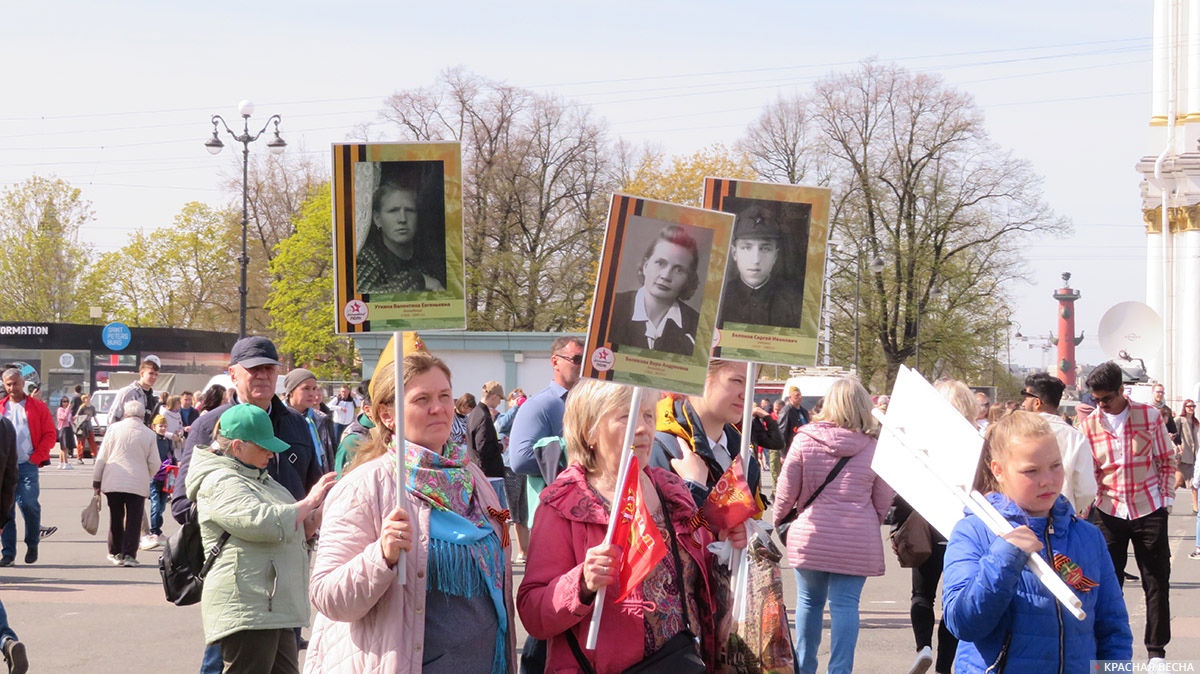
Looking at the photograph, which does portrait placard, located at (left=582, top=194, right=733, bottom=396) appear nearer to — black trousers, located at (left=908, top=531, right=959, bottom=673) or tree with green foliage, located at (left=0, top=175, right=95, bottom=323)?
black trousers, located at (left=908, top=531, right=959, bottom=673)

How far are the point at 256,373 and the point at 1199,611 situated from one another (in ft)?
26.4

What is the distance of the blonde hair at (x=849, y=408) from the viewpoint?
764cm

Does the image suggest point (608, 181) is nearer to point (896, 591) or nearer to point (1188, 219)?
point (1188, 219)

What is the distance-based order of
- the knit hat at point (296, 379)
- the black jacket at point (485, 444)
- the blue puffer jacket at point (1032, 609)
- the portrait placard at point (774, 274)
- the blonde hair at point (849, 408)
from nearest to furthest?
the blue puffer jacket at point (1032, 609), the portrait placard at point (774, 274), the blonde hair at point (849, 408), the knit hat at point (296, 379), the black jacket at point (485, 444)

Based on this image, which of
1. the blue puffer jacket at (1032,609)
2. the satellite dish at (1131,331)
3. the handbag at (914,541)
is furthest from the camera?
the satellite dish at (1131,331)

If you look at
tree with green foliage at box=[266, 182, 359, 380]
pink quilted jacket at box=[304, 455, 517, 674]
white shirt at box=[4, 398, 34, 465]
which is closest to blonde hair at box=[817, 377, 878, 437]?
pink quilted jacket at box=[304, 455, 517, 674]

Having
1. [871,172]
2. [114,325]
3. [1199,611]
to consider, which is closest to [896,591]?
[1199,611]

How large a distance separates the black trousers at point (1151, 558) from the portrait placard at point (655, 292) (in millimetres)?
5226

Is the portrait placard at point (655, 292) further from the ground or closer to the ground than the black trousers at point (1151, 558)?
further from the ground

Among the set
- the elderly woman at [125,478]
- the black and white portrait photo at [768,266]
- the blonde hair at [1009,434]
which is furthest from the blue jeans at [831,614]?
the elderly woman at [125,478]

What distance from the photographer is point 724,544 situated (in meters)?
4.67

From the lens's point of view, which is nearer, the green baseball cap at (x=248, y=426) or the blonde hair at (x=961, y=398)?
the green baseball cap at (x=248, y=426)

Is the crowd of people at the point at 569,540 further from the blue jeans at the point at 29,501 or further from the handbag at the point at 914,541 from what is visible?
the blue jeans at the point at 29,501

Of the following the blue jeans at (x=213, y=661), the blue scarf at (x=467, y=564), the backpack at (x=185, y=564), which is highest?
the blue scarf at (x=467, y=564)
